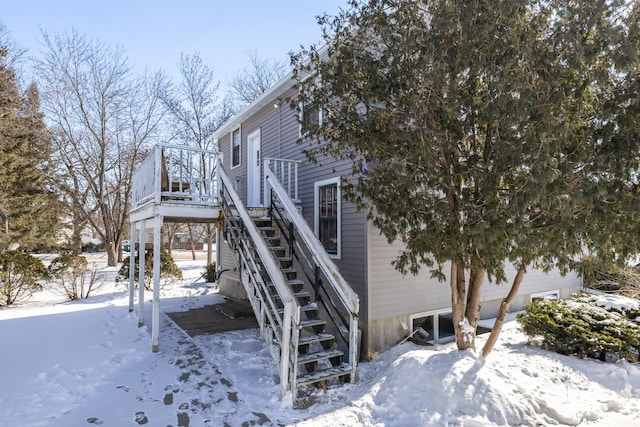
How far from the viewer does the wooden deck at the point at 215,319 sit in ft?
25.0

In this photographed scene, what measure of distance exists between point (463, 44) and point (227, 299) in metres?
9.84

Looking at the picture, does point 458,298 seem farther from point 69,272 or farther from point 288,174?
point 69,272

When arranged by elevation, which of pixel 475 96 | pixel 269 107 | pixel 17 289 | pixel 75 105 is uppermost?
pixel 75 105

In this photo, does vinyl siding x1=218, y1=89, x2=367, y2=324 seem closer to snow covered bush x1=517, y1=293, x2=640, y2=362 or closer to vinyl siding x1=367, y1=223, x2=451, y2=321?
vinyl siding x1=367, y1=223, x2=451, y2=321

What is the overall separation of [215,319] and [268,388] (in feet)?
13.8

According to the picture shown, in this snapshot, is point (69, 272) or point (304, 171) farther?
point (69, 272)

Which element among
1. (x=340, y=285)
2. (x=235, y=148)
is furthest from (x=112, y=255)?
(x=340, y=285)

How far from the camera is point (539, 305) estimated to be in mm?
6867

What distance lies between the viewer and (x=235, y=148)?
12.1 m

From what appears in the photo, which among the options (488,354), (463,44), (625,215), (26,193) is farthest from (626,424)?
(26,193)

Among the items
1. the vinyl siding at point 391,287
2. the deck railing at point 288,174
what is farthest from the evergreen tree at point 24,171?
the vinyl siding at point 391,287

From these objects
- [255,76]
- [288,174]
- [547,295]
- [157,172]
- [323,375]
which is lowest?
[323,375]

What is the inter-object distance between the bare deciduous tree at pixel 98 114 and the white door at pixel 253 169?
1201 centimetres

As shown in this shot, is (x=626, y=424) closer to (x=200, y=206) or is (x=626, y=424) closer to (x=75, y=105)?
(x=200, y=206)
